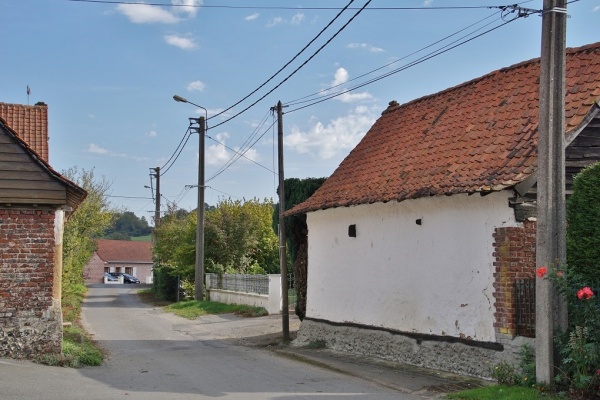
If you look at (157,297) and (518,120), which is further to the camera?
(157,297)

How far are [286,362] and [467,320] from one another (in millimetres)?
4493

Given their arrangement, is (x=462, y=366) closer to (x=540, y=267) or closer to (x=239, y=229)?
(x=540, y=267)

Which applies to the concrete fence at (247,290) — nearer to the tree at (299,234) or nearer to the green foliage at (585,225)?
the tree at (299,234)

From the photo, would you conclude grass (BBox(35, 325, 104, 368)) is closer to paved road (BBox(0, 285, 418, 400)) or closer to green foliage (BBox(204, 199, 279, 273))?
paved road (BBox(0, 285, 418, 400))

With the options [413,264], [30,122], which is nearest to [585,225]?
[413,264]

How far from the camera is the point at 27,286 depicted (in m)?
13.1

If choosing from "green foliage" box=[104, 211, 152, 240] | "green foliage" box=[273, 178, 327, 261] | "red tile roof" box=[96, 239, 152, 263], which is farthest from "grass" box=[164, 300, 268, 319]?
"green foliage" box=[104, 211, 152, 240]

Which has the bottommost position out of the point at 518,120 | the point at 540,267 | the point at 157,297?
the point at 157,297

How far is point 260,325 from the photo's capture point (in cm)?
2353

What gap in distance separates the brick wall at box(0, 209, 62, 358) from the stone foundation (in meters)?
6.36

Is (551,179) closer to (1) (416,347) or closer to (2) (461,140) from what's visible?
(2) (461,140)

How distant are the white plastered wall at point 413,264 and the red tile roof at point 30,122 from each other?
678cm

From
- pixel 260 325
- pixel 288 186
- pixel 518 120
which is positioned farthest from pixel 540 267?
pixel 260 325

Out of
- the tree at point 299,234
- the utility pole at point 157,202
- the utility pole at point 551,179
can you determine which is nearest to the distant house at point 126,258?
the utility pole at point 157,202
